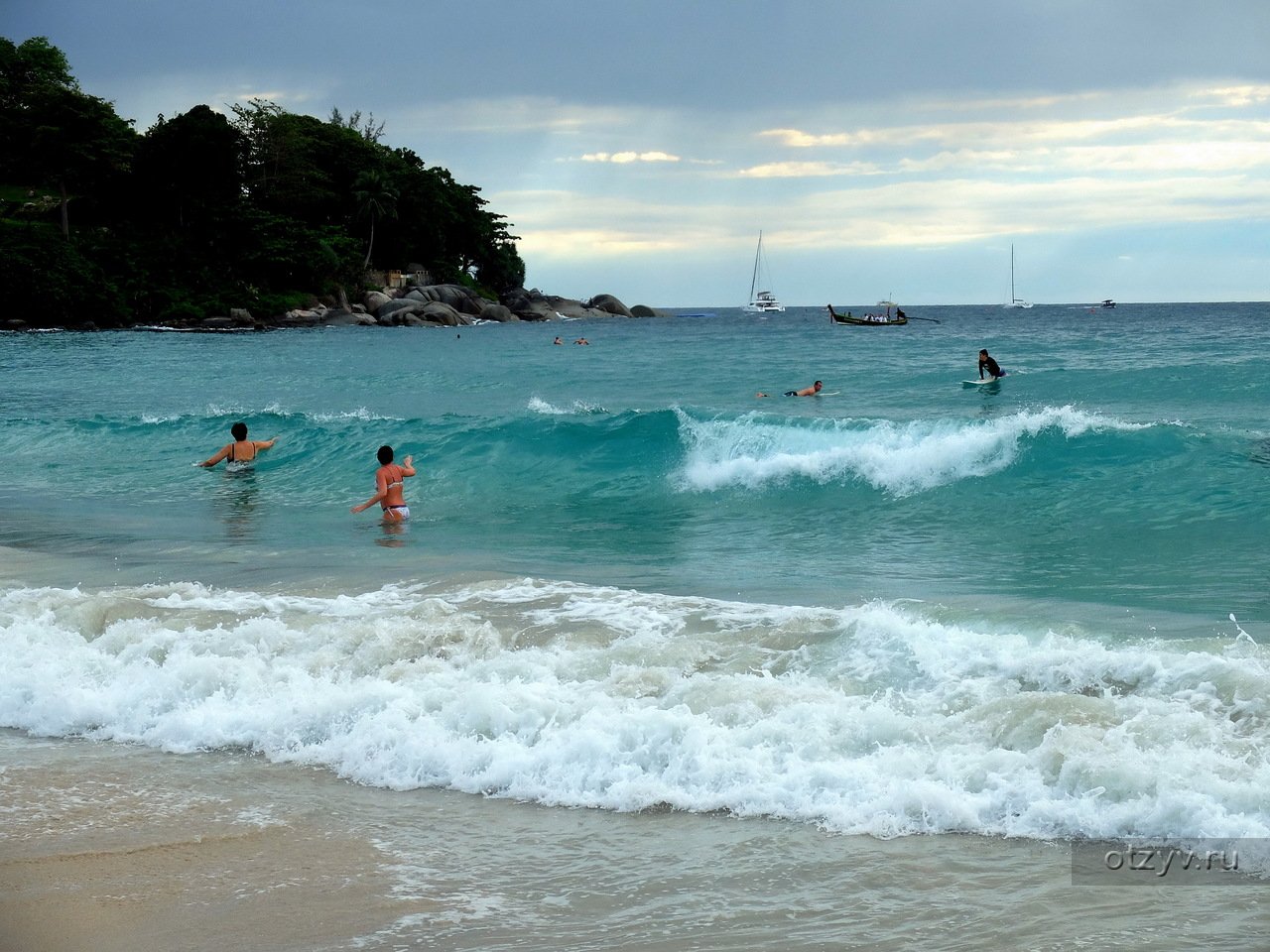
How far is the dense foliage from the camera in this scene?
6394 cm

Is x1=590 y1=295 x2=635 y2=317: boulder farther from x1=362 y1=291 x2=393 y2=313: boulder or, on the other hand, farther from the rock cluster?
x1=362 y1=291 x2=393 y2=313: boulder

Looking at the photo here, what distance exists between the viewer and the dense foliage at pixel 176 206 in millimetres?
63938

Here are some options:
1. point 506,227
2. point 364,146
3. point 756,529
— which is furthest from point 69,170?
point 756,529

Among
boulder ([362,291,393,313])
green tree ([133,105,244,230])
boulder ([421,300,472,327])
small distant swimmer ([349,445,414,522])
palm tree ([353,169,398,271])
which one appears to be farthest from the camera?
palm tree ([353,169,398,271])

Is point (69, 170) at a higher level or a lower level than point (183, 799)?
higher

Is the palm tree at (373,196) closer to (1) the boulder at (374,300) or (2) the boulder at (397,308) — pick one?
(1) the boulder at (374,300)

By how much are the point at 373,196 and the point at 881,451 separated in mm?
77534

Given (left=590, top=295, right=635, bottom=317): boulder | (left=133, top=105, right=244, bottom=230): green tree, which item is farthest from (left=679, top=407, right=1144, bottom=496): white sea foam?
(left=590, top=295, right=635, bottom=317): boulder

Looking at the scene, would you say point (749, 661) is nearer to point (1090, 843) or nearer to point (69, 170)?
point (1090, 843)

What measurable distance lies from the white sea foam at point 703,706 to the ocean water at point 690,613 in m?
0.02

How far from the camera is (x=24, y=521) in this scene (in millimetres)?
13242

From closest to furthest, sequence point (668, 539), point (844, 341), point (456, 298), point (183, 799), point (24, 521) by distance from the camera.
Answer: point (183, 799) → point (668, 539) → point (24, 521) → point (844, 341) → point (456, 298)

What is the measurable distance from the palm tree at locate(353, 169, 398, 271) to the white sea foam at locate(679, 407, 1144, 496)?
73.8 meters

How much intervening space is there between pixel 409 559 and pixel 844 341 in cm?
4652
